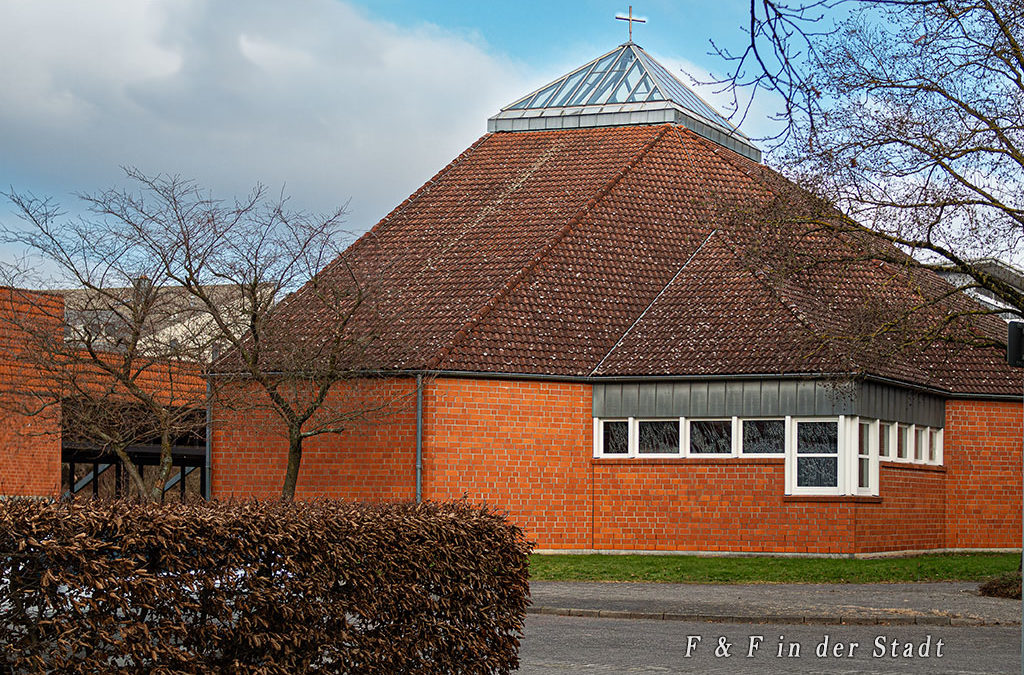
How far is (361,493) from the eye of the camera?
27219mm

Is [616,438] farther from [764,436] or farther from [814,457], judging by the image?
[814,457]

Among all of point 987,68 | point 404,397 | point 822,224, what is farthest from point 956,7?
point 404,397

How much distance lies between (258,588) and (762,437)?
19.8 meters

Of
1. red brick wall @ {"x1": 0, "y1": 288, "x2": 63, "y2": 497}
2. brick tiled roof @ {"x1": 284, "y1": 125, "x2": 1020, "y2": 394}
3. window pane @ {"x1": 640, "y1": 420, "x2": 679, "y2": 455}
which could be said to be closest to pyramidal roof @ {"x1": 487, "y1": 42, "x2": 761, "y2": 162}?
brick tiled roof @ {"x1": 284, "y1": 125, "x2": 1020, "y2": 394}

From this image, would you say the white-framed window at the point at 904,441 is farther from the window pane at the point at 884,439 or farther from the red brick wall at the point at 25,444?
the red brick wall at the point at 25,444

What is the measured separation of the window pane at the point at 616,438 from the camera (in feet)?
91.5

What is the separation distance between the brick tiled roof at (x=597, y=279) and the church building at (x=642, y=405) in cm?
6

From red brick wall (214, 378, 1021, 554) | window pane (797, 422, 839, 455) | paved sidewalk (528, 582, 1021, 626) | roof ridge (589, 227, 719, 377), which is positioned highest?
roof ridge (589, 227, 719, 377)

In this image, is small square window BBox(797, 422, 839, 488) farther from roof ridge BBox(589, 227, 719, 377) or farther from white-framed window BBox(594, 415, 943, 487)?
roof ridge BBox(589, 227, 719, 377)

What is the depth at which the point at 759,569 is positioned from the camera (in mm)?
22969

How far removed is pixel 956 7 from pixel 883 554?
42.5 feet

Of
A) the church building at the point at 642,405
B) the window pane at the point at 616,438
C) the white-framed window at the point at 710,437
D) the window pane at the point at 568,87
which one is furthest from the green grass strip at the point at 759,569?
the window pane at the point at 568,87

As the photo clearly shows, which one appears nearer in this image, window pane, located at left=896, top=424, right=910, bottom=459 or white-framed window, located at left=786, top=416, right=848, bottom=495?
white-framed window, located at left=786, top=416, right=848, bottom=495

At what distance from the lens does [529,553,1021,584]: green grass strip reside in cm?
2189
